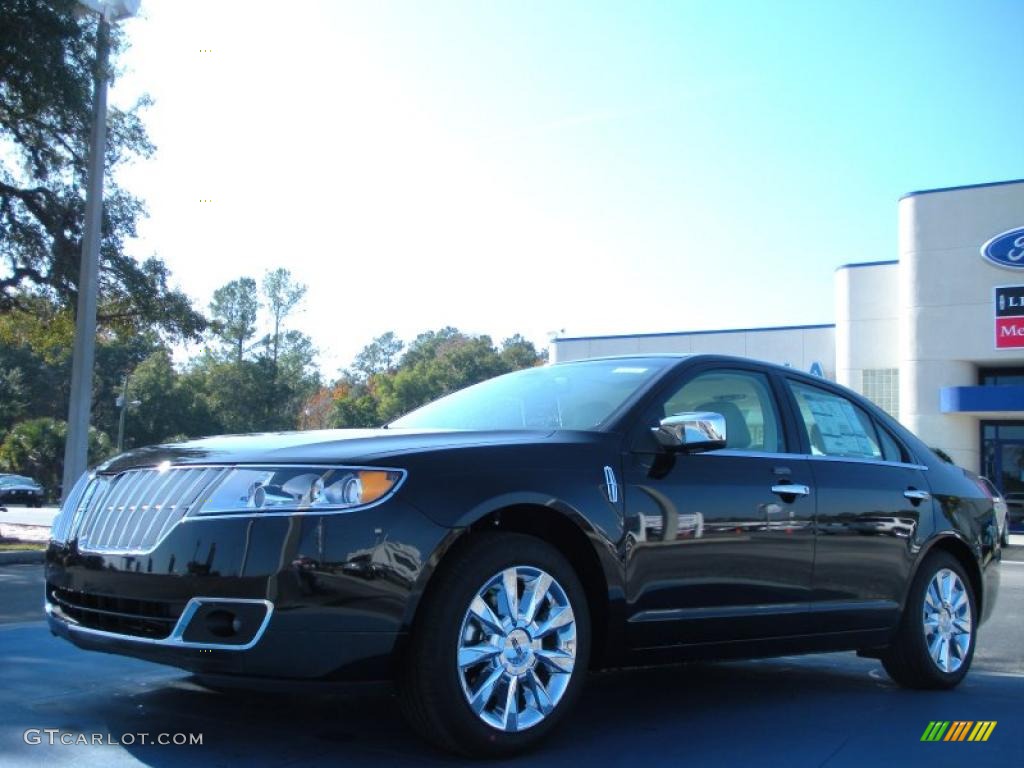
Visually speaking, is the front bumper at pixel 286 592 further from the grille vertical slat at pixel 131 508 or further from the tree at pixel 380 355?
the tree at pixel 380 355

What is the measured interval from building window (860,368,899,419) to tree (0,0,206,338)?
19163 millimetres

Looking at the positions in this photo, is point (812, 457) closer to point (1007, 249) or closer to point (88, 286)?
point (88, 286)

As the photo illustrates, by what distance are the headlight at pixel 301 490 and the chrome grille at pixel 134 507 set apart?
109 mm

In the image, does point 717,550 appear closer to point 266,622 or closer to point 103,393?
point 266,622

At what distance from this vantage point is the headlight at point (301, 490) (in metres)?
3.57

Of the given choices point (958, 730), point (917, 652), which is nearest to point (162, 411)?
point (917, 652)

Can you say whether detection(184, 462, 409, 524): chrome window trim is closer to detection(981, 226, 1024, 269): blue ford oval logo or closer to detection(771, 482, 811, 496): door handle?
detection(771, 482, 811, 496): door handle

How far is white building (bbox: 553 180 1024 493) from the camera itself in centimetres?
2848

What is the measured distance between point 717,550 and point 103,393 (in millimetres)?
70183

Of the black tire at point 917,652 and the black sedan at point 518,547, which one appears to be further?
the black tire at point 917,652

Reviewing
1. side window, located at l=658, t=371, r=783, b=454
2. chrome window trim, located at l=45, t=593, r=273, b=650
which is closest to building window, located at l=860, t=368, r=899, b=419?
side window, located at l=658, t=371, r=783, b=454

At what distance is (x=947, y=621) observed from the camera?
5766 mm

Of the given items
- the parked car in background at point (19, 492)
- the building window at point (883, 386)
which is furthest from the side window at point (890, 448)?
the parked car in background at point (19, 492)

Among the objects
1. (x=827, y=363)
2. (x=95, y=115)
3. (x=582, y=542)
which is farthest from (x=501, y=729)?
(x=827, y=363)
